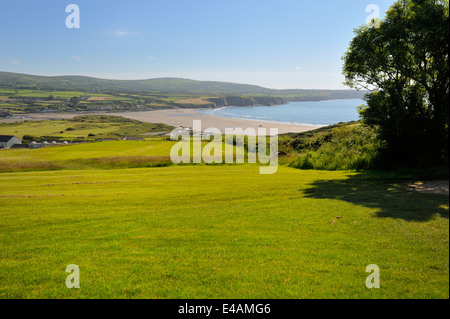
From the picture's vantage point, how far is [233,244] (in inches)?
364

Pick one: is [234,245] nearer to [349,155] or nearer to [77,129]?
[349,155]

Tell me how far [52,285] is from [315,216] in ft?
30.8

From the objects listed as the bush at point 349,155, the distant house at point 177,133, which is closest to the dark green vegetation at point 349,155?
the bush at point 349,155

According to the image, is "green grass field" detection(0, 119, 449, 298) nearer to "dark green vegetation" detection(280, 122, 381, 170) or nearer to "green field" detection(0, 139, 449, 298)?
"green field" detection(0, 139, 449, 298)

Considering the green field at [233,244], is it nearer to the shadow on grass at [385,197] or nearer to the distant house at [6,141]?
the shadow on grass at [385,197]

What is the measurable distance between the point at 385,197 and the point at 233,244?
7.45 meters

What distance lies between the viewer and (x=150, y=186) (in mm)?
21203

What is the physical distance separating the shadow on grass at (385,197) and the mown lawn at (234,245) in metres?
0.07

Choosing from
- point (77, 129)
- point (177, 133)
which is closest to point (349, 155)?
point (177, 133)

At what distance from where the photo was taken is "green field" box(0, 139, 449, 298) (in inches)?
256

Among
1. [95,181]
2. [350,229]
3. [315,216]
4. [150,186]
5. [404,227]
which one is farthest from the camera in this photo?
[95,181]
